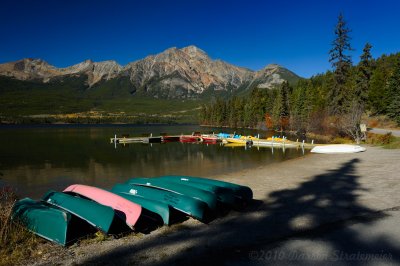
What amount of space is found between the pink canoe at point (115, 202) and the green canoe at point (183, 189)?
6.24 ft

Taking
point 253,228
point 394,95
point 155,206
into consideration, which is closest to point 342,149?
point 253,228

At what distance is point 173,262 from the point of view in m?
6.20

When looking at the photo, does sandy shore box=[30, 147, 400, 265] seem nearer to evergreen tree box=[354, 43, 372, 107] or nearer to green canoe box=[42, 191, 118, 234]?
green canoe box=[42, 191, 118, 234]

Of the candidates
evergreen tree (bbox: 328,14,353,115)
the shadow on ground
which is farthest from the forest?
the shadow on ground

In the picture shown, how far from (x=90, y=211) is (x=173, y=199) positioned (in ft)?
8.13

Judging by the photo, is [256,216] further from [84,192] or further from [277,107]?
[277,107]

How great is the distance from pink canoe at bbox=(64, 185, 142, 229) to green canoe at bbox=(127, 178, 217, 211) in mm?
1901

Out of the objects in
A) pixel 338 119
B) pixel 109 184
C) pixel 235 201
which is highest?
pixel 338 119

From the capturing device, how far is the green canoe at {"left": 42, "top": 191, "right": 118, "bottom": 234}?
7.81m

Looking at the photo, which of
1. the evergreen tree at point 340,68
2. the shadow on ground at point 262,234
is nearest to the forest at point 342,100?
the evergreen tree at point 340,68

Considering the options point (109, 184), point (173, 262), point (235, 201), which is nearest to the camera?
point (173, 262)

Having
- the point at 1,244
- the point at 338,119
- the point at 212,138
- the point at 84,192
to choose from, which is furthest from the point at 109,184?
the point at 338,119

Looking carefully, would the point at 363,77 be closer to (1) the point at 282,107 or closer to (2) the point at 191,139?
(1) the point at 282,107

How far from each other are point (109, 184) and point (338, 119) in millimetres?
46130
